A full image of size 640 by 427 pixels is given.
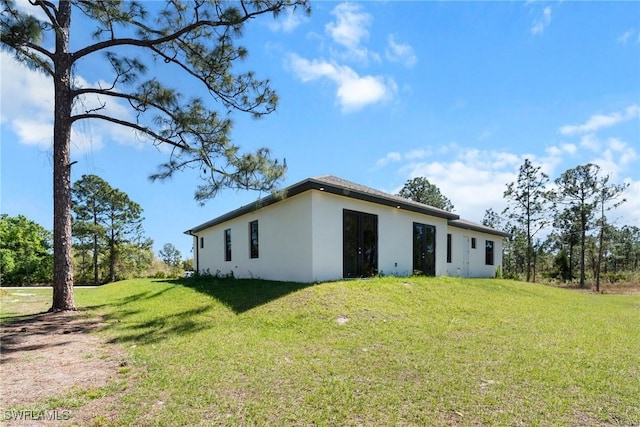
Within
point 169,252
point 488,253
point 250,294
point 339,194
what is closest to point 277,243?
point 250,294

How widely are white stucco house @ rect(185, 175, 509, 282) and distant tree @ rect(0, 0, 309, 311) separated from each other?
6.24 ft

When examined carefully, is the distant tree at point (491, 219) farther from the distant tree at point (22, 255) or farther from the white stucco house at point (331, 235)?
the distant tree at point (22, 255)

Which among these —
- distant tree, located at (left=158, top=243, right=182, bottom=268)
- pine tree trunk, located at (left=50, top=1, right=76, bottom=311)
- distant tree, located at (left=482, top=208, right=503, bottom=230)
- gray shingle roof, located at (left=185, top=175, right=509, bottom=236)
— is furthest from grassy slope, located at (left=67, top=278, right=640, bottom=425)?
distant tree, located at (left=158, top=243, right=182, bottom=268)

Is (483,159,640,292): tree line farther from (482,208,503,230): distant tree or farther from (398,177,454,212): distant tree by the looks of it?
(398,177,454,212): distant tree

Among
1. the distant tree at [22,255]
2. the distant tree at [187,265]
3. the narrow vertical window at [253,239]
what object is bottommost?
the distant tree at [187,265]

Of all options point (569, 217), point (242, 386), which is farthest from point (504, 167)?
point (242, 386)

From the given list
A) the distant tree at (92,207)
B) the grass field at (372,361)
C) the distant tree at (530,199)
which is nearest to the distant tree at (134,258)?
the distant tree at (92,207)

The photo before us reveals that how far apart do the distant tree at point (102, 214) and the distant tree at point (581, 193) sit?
1339 inches

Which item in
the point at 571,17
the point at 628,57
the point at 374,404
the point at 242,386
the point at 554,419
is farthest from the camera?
the point at 628,57

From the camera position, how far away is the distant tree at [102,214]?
26.9 meters

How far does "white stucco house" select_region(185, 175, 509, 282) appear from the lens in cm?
953

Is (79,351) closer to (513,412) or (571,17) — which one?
(513,412)

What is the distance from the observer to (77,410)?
3047 mm

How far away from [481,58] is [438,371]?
878 centimetres
